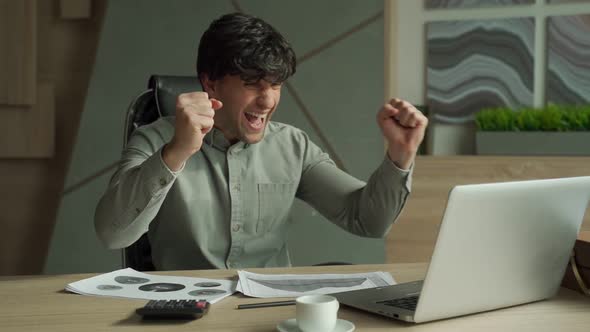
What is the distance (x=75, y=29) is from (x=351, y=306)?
2.25 meters

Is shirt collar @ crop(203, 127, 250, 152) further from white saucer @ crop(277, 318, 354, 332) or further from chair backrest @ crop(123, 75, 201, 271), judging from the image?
white saucer @ crop(277, 318, 354, 332)

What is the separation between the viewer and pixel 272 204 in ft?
6.43

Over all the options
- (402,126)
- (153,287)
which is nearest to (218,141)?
(402,126)

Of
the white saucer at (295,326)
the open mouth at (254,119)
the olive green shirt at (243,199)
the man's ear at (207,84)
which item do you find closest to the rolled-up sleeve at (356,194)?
the olive green shirt at (243,199)

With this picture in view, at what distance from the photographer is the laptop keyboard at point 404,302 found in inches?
47.2

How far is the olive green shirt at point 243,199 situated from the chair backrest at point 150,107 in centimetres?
7

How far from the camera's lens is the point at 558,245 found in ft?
4.19

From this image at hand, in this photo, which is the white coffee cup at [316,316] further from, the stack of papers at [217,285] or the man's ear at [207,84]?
the man's ear at [207,84]

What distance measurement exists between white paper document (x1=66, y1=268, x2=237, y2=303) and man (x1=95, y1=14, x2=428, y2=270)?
1.04ft

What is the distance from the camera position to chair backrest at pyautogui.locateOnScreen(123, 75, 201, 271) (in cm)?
197

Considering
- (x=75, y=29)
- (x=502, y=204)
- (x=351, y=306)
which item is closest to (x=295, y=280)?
(x=351, y=306)

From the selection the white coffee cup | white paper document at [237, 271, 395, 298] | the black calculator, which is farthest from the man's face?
the white coffee cup

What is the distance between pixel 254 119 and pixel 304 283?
58cm

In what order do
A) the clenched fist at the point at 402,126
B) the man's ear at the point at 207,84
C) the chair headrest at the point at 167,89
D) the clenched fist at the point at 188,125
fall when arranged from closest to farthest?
the clenched fist at the point at 188,125 < the clenched fist at the point at 402,126 < the man's ear at the point at 207,84 < the chair headrest at the point at 167,89
